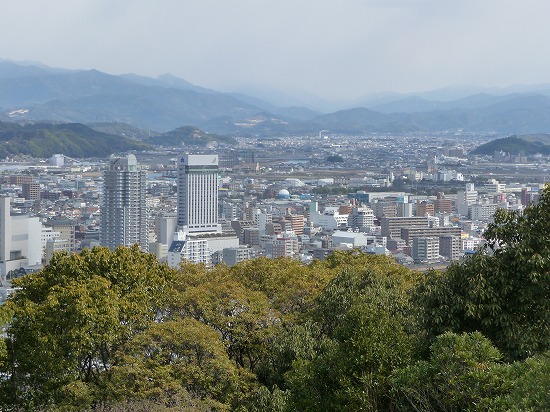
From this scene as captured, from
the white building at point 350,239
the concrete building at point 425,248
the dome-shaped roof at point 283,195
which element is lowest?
the concrete building at point 425,248

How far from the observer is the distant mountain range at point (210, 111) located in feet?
389

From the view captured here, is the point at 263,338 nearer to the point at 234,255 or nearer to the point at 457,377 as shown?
the point at 457,377

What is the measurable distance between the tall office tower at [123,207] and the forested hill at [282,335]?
89.4ft

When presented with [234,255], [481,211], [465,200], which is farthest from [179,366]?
[465,200]

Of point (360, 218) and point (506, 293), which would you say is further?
point (360, 218)

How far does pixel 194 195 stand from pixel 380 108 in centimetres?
13813

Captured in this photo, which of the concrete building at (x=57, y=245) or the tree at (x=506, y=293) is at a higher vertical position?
the tree at (x=506, y=293)

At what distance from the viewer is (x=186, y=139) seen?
89375 millimetres

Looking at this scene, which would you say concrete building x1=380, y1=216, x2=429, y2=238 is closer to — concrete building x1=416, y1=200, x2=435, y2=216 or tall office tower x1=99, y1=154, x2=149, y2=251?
concrete building x1=416, y1=200, x2=435, y2=216

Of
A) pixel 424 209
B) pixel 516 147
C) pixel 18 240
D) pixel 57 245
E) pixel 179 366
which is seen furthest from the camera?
pixel 516 147

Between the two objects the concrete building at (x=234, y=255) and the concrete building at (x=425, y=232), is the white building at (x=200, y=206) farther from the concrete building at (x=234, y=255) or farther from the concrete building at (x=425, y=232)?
the concrete building at (x=425, y=232)

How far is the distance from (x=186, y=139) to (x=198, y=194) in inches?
1917

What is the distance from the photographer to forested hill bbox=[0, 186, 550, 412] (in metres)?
4.41

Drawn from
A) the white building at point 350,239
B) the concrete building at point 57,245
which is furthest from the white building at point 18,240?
the white building at point 350,239
